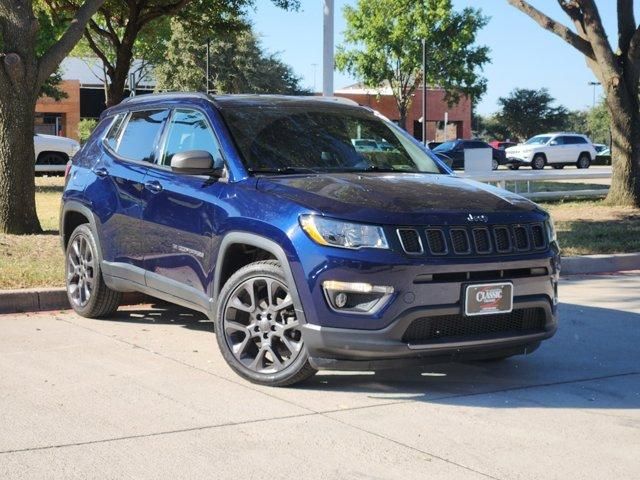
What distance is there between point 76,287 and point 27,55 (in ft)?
14.9

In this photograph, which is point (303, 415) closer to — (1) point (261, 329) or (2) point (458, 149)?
(1) point (261, 329)

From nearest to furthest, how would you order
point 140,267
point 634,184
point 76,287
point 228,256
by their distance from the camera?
point 228,256
point 140,267
point 76,287
point 634,184

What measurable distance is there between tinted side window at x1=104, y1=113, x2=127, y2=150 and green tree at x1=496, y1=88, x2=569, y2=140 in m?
79.5

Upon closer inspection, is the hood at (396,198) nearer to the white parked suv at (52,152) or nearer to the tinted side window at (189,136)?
the tinted side window at (189,136)

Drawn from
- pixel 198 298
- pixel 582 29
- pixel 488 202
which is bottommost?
pixel 198 298

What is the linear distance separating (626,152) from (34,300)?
12.0m

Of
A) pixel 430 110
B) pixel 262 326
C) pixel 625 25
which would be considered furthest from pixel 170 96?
pixel 430 110

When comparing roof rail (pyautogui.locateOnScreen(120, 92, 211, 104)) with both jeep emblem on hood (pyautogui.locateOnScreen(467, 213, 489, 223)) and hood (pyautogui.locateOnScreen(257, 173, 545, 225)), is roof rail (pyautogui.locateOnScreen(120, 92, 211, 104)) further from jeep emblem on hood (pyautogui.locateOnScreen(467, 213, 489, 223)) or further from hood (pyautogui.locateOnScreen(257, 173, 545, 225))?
jeep emblem on hood (pyautogui.locateOnScreen(467, 213, 489, 223))

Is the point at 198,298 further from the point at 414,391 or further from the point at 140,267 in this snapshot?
the point at 414,391

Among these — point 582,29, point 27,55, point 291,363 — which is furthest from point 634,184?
point 291,363

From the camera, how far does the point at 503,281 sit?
5527 mm

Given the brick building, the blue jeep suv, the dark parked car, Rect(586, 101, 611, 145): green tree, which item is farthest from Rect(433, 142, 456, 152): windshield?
Rect(586, 101, 611, 145): green tree

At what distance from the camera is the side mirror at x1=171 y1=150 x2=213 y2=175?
6152 millimetres

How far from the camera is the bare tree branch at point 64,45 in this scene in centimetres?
1179
